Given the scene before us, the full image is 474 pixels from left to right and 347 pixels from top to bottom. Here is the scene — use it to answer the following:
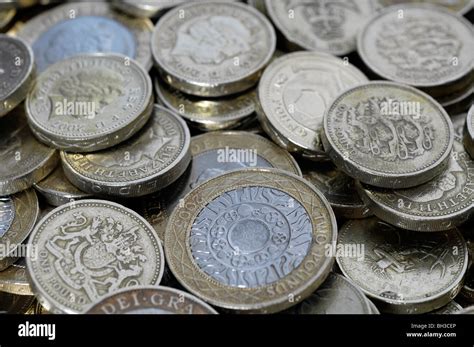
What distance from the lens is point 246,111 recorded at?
354 centimetres

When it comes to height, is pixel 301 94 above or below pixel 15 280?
above

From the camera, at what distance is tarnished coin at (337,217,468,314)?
9.77ft

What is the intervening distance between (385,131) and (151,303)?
132cm

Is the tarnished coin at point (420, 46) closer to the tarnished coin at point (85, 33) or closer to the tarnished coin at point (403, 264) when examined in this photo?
the tarnished coin at point (403, 264)

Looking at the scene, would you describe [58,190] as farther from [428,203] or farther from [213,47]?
[428,203]

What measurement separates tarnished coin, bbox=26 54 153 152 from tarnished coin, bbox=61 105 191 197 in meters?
0.06

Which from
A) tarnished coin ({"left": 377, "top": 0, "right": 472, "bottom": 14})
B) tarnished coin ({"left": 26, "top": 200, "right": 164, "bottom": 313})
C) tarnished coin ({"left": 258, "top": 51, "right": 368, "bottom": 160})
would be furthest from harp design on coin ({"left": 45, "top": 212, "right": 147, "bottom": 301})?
tarnished coin ({"left": 377, "top": 0, "right": 472, "bottom": 14})

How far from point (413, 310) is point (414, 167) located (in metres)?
0.61

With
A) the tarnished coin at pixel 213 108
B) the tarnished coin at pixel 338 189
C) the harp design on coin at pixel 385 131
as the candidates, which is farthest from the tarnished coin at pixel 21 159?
the harp design on coin at pixel 385 131

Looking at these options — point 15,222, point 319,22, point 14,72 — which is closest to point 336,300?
point 15,222

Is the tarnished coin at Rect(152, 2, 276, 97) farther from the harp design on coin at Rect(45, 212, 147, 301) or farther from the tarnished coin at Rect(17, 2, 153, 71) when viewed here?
the harp design on coin at Rect(45, 212, 147, 301)

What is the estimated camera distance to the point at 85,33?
3.98m

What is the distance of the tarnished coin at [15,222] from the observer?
303 cm
